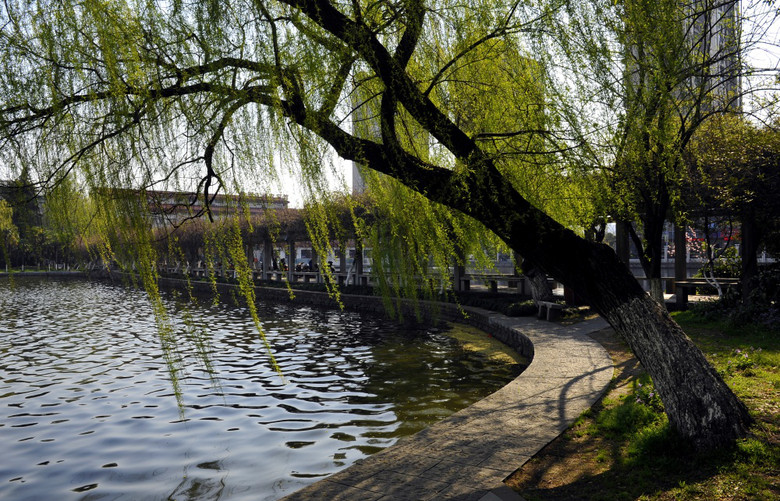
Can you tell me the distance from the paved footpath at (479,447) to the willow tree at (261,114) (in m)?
1.41

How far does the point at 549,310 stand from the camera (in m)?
15.2

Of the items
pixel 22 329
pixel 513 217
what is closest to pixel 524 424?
pixel 513 217

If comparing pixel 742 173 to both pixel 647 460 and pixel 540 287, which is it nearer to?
pixel 540 287

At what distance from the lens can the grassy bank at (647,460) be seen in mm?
4090

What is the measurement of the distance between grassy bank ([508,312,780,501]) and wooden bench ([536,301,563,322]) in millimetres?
8179

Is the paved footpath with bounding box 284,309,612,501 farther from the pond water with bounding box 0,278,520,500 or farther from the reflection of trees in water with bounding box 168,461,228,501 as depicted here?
the reflection of trees in water with bounding box 168,461,228,501

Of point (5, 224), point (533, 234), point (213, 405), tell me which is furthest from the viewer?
point (213, 405)

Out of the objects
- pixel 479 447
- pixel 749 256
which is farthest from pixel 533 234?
pixel 749 256

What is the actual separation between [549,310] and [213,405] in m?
9.32

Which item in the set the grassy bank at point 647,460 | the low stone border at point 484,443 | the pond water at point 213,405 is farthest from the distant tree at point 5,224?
the grassy bank at point 647,460

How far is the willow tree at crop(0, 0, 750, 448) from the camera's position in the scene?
4.49 meters

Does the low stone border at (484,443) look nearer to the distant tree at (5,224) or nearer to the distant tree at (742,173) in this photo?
the distant tree at (5,224)

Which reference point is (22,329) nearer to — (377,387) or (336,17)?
(377,387)

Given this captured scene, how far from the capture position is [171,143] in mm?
4883
